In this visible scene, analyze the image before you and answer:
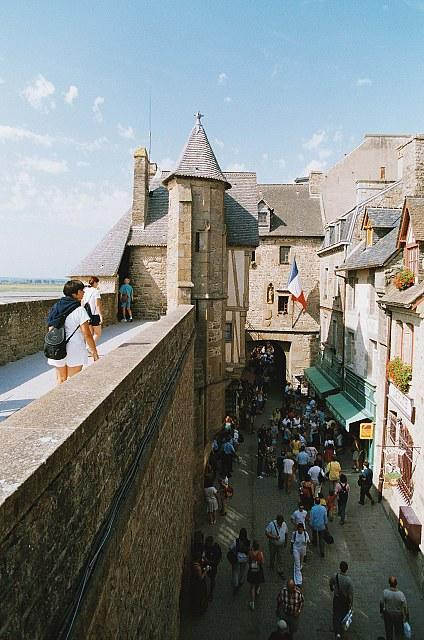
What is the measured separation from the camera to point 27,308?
10.6 meters

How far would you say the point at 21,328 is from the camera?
1049cm

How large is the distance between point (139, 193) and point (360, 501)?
43.1ft

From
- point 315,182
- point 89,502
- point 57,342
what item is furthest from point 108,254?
point 315,182

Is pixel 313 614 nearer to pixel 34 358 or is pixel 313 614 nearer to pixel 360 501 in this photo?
pixel 360 501

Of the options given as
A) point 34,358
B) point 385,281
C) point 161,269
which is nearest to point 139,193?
point 161,269

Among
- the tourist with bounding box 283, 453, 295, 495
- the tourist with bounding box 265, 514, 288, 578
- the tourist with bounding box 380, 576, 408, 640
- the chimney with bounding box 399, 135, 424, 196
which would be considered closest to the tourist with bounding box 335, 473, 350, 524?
the tourist with bounding box 283, 453, 295, 495

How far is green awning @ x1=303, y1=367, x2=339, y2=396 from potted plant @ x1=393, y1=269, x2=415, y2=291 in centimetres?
903

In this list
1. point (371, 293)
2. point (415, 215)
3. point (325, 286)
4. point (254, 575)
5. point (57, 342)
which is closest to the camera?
point (57, 342)

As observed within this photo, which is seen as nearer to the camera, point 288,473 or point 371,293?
point 288,473

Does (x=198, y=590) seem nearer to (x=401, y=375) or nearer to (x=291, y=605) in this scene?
(x=291, y=605)

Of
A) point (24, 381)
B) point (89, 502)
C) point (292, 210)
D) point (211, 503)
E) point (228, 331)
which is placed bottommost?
point (211, 503)

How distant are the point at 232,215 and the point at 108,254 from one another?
474 cm

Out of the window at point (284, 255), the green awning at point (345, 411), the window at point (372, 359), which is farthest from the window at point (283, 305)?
the window at point (372, 359)

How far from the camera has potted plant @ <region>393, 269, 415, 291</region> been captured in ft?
51.8
